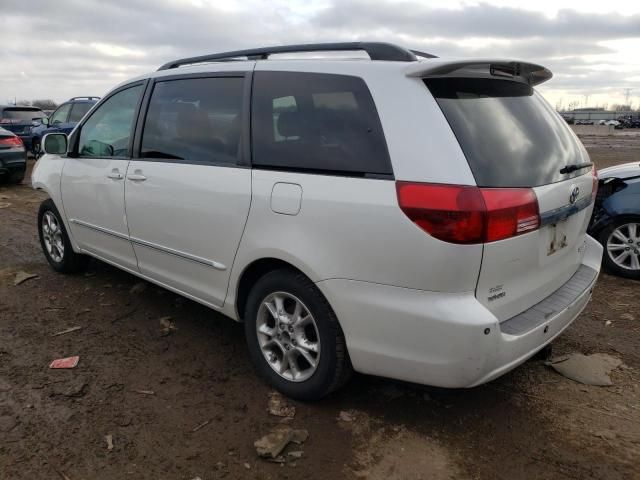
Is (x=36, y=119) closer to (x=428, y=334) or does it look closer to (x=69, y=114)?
(x=69, y=114)

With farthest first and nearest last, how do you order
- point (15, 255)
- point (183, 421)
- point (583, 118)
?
point (583, 118) < point (15, 255) < point (183, 421)

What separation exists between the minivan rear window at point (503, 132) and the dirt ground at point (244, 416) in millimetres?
1108

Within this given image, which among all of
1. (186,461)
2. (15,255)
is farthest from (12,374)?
(15,255)

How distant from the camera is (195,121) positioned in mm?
3473

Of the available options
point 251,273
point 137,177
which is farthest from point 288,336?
point 137,177

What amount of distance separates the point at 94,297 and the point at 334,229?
9.68 ft

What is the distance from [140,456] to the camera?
2.58 metres

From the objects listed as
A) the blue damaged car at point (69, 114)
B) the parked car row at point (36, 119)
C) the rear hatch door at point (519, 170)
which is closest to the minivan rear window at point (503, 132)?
the rear hatch door at point (519, 170)

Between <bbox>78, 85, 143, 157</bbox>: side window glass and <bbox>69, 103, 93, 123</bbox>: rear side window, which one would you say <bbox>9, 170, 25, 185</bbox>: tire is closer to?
<bbox>69, 103, 93, 123</bbox>: rear side window

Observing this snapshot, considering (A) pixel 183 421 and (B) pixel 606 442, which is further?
(A) pixel 183 421

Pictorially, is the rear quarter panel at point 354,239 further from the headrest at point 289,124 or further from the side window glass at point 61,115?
the side window glass at point 61,115

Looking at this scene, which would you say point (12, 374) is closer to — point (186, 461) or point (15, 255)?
point (186, 461)

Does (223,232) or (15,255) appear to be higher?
(223,232)

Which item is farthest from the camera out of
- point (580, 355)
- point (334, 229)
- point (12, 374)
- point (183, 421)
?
point (580, 355)
